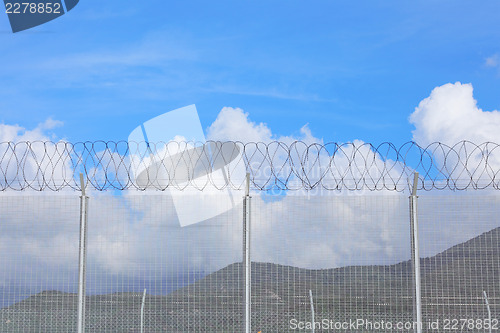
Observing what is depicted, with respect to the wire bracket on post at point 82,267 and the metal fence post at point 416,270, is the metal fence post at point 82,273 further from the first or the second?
the metal fence post at point 416,270

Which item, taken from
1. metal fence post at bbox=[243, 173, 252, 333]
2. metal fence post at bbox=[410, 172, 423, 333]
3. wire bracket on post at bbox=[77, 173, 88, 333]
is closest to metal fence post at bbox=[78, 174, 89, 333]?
wire bracket on post at bbox=[77, 173, 88, 333]

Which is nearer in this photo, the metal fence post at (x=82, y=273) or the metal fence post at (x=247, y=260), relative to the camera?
the metal fence post at (x=247, y=260)

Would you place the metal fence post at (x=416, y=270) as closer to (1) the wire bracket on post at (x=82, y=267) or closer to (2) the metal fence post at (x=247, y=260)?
(2) the metal fence post at (x=247, y=260)

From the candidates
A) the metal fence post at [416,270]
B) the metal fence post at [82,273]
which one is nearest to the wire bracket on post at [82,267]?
the metal fence post at [82,273]

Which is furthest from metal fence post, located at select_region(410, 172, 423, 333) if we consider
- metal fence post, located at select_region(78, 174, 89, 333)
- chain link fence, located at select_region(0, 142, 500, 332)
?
metal fence post, located at select_region(78, 174, 89, 333)

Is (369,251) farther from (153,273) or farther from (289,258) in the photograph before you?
(153,273)

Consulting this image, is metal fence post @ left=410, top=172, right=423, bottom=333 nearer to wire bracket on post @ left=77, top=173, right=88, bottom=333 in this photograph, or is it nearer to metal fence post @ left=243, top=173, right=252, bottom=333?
metal fence post @ left=243, top=173, right=252, bottom=333

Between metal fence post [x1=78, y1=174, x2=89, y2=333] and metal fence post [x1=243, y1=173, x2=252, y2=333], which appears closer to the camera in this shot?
metal fence post [x1=243, y1=173, x2=252, y2=333]

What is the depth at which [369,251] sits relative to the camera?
10516 mm

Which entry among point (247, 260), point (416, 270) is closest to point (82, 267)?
point (247, 260)

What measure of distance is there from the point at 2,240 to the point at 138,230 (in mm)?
2428

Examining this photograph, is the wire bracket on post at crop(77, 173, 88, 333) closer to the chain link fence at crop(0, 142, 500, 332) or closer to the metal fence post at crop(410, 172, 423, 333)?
the chain link fence at crop(0, 142, 500, 332)

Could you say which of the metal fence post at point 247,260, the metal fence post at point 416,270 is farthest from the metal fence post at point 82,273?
the metal fence post at point 416,270

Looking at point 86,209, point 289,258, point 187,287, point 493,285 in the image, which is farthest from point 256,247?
point 493,285
